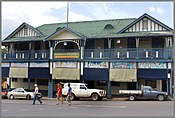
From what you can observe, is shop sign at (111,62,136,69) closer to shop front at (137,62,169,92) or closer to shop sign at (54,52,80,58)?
shop front at (137,62,169,92)

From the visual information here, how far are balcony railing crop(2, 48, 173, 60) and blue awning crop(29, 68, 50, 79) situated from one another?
1322mm

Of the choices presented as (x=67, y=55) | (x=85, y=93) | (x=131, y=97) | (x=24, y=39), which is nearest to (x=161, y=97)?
(x=131, y=97)

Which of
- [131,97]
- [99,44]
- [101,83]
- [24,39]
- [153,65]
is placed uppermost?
[24,39]

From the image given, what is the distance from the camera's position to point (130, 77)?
30.3m

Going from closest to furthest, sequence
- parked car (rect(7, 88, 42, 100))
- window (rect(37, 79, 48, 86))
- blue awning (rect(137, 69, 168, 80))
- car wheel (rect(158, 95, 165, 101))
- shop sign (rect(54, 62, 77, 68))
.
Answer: car wheel (rect(158, 95, 165, 101))
blue awning (rect(137, 69, 168, 80))
parked car (rect(7, 88, 42, 100))
shop sign (rect(54, 62, 77, 68))
window (rect(37, 79, 48, 86))

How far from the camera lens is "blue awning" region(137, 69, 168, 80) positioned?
1147 inches

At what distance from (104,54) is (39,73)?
774 centimetres

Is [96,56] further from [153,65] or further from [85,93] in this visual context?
[153,65]

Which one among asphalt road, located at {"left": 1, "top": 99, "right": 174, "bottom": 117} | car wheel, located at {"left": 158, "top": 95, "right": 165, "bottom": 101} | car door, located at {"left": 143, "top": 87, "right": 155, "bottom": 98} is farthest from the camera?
car door, located at {"left": 143, "top": 87, "right": 155, "bottom": 98}

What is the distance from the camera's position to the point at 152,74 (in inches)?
1166

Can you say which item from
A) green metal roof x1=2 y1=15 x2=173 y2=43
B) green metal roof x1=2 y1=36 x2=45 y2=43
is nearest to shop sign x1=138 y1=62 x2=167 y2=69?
green metal roof x1=2 y1=15 x2=173 y2=43

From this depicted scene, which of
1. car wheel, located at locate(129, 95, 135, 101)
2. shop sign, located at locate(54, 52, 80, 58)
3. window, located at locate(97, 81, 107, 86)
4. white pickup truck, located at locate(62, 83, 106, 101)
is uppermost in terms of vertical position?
shop sign, located at locate(54, 52, 80, 58)

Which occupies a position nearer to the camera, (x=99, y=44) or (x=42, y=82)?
(x=99, y=44)

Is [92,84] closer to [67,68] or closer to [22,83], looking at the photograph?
[67,68]
